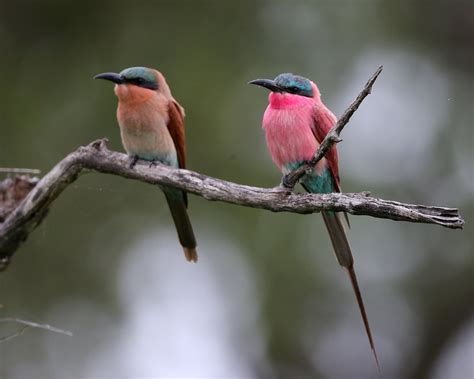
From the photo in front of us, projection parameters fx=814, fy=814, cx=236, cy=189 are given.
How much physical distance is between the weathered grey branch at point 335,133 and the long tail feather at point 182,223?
893mm

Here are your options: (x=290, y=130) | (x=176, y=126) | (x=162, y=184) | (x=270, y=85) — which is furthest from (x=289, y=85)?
(x=162, y=184)

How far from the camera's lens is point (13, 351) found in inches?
217

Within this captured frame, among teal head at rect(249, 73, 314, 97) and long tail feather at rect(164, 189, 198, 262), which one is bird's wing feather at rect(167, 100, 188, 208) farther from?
teal head at rect(249, 73, 314, 97)

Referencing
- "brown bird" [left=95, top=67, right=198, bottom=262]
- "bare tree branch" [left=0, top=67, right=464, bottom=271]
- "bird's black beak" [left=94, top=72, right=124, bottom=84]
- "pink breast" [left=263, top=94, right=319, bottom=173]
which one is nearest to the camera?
"bare tree branch" [left=0, top=67, right=464, bottom=271]

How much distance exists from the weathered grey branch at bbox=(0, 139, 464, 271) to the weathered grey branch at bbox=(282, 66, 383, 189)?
0.05 m

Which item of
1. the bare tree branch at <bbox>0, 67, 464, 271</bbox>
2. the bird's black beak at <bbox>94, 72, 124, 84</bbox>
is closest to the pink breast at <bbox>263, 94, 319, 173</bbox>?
the bare tree branch at <bbox>0, 67, 464, 271</bbox>

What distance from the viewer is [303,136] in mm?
3297

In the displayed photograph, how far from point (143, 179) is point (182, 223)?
63 cm

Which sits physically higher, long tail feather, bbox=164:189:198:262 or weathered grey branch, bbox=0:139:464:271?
weathered grey branch, bbox=0:139:464:271

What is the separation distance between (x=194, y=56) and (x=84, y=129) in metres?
1.07

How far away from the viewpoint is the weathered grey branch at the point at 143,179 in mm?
2805

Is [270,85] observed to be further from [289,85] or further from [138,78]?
[138,78]

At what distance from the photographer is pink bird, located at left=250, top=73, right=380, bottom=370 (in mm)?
3307

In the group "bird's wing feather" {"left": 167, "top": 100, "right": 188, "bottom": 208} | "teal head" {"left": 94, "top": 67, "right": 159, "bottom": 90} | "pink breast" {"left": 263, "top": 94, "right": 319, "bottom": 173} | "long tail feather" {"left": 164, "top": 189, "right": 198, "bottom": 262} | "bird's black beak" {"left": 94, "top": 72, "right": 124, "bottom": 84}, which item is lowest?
"long tail feather" {"left": 164, "top": 189, "right": 198, "bottom": 262}
